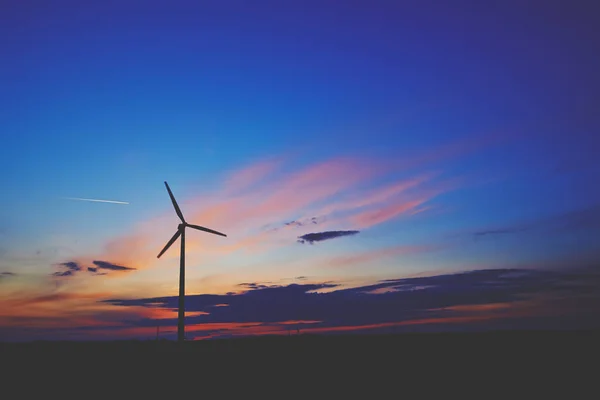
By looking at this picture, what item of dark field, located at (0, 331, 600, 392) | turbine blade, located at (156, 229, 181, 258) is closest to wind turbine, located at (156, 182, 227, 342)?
turbine blade, located at (156, 229, 181, 258)

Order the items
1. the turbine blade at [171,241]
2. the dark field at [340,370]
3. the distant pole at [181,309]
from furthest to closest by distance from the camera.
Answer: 1. the turbine blade at [171,241]
2. the distant pole at [181,309]
3. the dark field at [340,370]

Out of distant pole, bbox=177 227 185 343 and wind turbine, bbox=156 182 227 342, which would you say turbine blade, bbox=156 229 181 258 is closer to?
wind turbine, bbox=156 182 227 342

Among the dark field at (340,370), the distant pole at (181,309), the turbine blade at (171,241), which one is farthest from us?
the turbine blade at (171,241)

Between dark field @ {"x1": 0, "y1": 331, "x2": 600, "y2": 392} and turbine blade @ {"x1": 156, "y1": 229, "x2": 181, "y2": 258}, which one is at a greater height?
turbine blade @ {"x1": 156, "y1": 229, "x2": 181, "y2": 258}

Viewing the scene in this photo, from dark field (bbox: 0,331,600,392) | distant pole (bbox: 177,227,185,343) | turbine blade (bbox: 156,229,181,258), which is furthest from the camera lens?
turbine blade (bbox: 156,229,181,258)

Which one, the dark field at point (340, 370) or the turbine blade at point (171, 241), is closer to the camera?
the dark field at point (340, 370)

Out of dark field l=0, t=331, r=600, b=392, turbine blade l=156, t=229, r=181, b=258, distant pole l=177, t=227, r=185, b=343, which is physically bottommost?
dark field l=0, t=331, r=600, b=392

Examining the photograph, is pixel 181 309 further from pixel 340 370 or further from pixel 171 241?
pixel 340 370

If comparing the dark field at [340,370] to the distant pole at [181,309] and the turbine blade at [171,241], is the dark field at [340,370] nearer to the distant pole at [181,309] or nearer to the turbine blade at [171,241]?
the distant pole at [181,309]

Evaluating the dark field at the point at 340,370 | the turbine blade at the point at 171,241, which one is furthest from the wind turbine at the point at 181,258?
the dark field at the point at 340,370

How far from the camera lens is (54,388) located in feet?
145

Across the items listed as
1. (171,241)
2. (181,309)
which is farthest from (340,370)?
(171,241)

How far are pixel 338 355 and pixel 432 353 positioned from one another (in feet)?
42.8

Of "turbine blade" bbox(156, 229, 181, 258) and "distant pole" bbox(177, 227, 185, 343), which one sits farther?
"turbine blade" bbox(156, 229, 181, 258)
